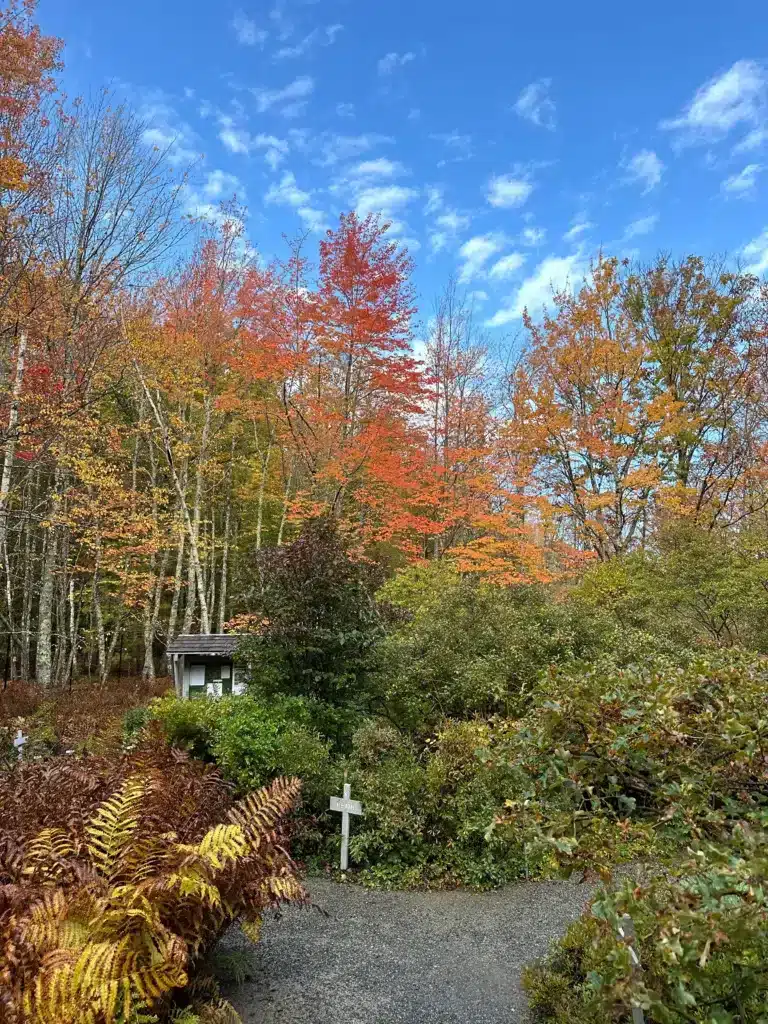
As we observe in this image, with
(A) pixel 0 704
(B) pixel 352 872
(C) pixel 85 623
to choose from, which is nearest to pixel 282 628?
(B) pixel 352 872

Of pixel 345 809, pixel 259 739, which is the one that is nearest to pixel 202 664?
pixel 259 739

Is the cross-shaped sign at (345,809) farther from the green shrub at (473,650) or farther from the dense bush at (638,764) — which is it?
the dense bush at (638,764)

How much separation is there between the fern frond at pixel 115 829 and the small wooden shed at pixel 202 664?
24.9ft

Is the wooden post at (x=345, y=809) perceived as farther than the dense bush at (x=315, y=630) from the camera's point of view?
No

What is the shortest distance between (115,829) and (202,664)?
8.94 metres

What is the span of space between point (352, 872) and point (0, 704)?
787cm

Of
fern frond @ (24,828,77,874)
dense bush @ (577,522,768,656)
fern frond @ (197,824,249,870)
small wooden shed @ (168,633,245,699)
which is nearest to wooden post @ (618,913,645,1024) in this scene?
fern frond @ (197,824,249,870)

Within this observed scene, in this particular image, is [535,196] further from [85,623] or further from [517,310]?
[85,623]

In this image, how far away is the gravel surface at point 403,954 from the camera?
11.0 ft

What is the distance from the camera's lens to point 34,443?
8.59 metres

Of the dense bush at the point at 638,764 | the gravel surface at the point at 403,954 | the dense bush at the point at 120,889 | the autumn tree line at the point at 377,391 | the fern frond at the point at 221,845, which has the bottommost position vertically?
the gravel surface at the point at 403,954

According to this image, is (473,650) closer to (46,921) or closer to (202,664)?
(46,921)

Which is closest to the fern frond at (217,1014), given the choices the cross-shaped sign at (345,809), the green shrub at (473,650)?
the cross-shaped sign at (345,809)

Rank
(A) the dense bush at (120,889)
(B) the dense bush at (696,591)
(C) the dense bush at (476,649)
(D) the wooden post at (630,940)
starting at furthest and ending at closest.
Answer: (B) the dense bush at (696,591) → (C) the dense bush at (476,649) → (A) the dense bush at (120,889) → (D) the wooden post at (630,940)
